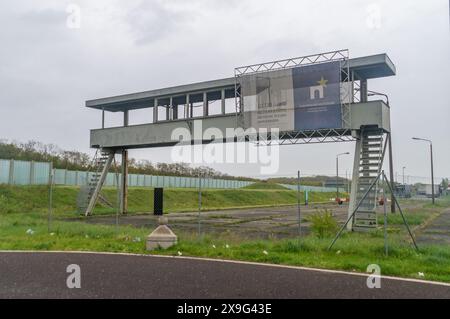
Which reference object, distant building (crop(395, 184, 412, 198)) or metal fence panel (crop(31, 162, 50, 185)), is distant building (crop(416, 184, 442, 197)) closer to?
distant building (crop(395, 184, 412, 198))

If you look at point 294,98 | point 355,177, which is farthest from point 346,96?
point 355,177

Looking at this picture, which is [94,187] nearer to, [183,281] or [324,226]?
[324,226]

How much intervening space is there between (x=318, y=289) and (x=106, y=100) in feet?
80.6

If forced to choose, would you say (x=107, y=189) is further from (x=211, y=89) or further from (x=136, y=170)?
(x=211, y=89)

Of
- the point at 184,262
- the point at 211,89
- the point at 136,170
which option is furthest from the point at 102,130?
the point at 136,170

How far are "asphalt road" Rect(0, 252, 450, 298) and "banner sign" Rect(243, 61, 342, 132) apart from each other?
41.7ft

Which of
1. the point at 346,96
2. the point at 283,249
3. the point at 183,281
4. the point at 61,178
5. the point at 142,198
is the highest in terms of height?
the point at 346,96

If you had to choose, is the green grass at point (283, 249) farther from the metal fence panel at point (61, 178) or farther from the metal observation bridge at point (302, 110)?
the metal fence panel at point (61, 178)

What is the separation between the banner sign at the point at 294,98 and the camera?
65.8ft

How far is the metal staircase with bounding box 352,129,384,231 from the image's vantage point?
58.5ft

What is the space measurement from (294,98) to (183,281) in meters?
15.3

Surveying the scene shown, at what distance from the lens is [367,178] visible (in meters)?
18.9
